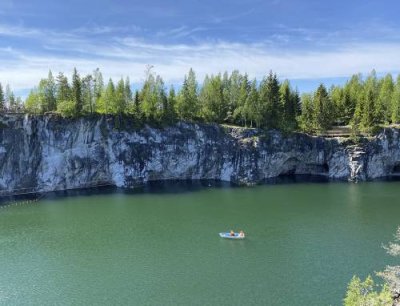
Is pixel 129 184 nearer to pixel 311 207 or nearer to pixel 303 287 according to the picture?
pixel 311 207

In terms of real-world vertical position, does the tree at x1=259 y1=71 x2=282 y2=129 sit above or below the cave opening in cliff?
above

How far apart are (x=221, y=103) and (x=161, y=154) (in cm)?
2368

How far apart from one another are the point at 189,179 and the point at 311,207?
35.1m

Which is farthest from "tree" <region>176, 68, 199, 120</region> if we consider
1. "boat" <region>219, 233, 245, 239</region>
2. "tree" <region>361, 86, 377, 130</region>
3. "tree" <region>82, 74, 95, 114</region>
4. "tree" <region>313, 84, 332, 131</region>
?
"boat" <region>219, 233, 245, 239</region>

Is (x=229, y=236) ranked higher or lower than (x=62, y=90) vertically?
lower

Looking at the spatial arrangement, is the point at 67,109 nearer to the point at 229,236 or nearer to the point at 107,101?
the point at 107,101

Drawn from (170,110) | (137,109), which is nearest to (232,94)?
(170,110)

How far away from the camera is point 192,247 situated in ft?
173

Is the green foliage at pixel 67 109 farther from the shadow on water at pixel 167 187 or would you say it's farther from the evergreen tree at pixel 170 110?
the evergreen tree at pixel 170 110

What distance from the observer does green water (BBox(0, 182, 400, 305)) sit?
40469 millimetres

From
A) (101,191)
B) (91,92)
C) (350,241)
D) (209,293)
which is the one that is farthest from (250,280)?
(91,92)

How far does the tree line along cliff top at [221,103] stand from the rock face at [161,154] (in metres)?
3.93

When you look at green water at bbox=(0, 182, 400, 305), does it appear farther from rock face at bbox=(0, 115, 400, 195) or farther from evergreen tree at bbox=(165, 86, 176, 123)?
evergreen tree at bbox=(165, 86, 176, 123)

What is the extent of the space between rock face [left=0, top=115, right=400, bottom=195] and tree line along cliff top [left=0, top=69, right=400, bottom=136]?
12.9 feet
